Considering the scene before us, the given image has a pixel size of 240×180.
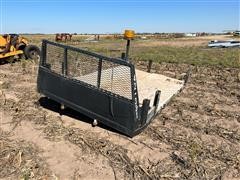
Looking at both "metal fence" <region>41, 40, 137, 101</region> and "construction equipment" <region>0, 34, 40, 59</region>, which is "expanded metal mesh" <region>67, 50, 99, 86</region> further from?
"construction equipment" <region>0, 34, 40, 59</region>

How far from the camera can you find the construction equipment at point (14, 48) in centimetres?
1182

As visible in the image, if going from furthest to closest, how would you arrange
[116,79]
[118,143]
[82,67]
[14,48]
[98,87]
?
1. [14,48]
2. [82,67]
3. [98,87]
4. [116,79]
5. [118,143]

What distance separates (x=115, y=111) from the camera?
516 cm

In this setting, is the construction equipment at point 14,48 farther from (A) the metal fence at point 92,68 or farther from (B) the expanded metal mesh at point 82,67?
(B) the expanded metal mesh at point 82,67

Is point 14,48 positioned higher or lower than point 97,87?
lower

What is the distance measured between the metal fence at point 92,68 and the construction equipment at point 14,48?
6.29 meters

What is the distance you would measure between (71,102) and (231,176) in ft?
9.35

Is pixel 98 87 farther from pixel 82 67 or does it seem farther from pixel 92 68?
pixel 82 67

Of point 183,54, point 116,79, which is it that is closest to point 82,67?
point 116,79

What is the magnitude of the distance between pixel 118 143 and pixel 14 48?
27.9ft

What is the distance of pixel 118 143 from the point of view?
4945 millimetres

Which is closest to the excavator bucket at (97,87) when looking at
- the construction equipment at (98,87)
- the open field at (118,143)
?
the construction equipment at (98,87)

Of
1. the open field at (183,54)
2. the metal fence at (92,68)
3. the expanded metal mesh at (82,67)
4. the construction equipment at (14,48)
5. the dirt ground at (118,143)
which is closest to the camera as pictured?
the dirt ground at (118,143)

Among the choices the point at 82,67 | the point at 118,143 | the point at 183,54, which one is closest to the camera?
the point at 118,143
